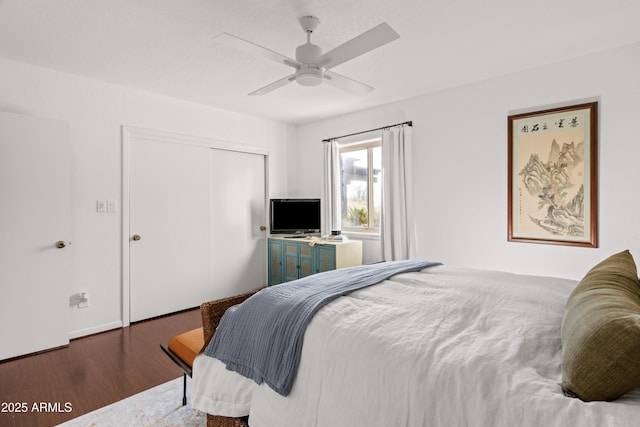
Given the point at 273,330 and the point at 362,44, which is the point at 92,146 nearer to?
the point at 362,44

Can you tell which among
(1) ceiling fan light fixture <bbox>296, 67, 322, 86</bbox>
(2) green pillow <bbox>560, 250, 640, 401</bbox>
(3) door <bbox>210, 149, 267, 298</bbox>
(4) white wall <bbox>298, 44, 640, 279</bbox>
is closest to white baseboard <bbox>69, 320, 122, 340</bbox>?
(3) door <bbox>210, 149, 267, 298</bbox>

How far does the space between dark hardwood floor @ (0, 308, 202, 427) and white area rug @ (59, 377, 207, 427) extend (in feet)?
0.21

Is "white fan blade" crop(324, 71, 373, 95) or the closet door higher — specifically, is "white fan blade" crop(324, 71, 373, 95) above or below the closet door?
above

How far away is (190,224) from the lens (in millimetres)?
4051

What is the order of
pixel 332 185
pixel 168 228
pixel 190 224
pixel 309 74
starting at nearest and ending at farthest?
pixel 309 74 < pixel 168 228 < pixel 190 224 < pixel 332 185

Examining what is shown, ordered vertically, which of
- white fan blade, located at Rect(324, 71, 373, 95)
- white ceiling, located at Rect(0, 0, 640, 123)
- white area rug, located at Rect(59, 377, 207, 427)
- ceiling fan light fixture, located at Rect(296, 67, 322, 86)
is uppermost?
white ceiling, located at Rect(0, 0, 640, 123)

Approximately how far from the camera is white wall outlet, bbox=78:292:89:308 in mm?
3213

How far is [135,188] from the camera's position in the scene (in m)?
3.60

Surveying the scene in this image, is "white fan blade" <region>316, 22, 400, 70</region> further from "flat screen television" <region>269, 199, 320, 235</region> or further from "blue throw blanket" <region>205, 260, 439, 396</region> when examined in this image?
"flat screen television" <region>269, 199, 320, 235</region>

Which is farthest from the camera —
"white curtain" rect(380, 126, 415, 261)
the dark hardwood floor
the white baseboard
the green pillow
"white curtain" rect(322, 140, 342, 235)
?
"white curtain" rect(322, 140, 342, 235)

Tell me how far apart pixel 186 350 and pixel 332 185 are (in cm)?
313

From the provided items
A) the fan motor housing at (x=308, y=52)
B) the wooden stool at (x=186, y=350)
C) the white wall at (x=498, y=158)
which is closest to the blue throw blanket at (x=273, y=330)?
the wooden stool at (x=186, y=350)

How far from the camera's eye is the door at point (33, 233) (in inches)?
107

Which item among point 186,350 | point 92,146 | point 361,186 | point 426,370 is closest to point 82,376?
point 186,350
